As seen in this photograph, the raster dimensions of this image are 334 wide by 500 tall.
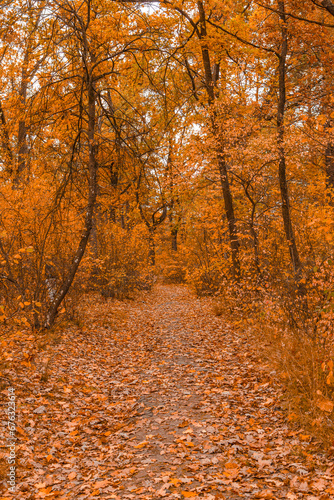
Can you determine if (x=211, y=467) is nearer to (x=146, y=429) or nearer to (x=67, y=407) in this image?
(x=146, y=429)

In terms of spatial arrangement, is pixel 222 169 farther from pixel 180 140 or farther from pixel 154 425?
pixel 154 425

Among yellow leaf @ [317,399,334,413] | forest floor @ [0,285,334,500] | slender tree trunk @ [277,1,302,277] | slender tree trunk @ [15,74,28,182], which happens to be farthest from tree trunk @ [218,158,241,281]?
yellow leaf @ [317,399,334,413]

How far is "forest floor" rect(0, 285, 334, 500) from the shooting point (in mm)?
3395

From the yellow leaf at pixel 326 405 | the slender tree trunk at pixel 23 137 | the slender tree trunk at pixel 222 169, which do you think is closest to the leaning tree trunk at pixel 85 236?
the slender tree trunk at pixel 23 137

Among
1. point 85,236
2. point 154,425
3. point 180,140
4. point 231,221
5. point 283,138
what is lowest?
point 154,425

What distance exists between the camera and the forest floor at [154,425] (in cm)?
339

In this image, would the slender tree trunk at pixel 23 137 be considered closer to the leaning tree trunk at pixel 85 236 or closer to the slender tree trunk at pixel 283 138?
the leaning tree trunk at pixel 85 236

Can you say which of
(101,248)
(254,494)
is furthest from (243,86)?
(254,494)

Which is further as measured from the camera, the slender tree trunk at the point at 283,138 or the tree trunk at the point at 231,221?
the tree trunk at the point at 231,221

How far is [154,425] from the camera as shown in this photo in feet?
15.3

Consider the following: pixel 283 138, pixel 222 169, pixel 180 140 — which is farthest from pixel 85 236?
pixel 283 138

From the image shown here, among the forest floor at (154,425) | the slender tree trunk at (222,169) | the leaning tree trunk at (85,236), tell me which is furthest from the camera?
the slender tree trunk at (222,169)

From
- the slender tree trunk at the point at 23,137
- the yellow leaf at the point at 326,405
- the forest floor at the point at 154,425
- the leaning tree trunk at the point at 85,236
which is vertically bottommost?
the forest floor at the point at 154,425

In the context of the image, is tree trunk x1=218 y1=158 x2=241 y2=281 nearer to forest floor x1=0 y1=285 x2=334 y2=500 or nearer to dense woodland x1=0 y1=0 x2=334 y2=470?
dense woodland x1=0 y1=0 x2=334 y2=470
